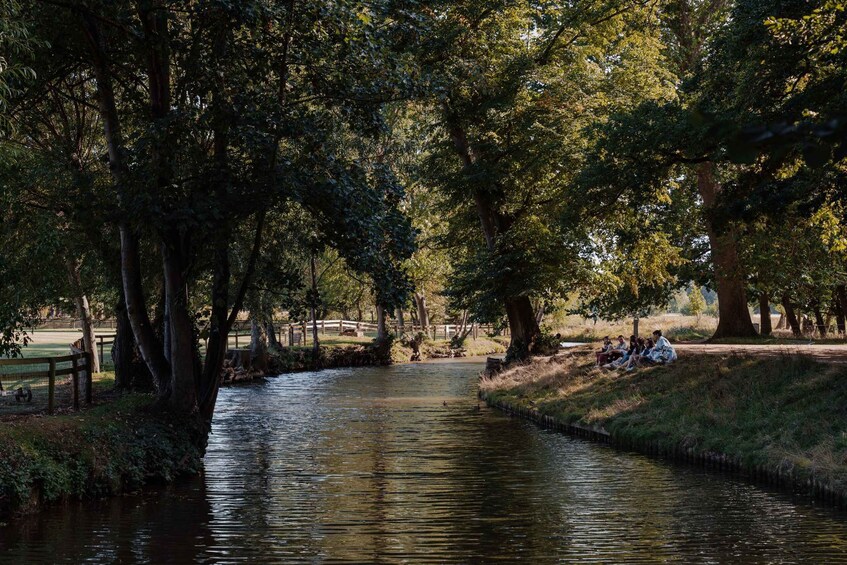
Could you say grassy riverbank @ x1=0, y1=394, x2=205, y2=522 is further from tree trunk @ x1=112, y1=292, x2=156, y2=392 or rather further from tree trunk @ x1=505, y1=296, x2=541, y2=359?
tree trunk @ x1=505, y1=296, x2=541, y2=359

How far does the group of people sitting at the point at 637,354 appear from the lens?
25016mm

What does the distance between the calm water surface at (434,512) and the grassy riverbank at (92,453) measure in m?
0.36

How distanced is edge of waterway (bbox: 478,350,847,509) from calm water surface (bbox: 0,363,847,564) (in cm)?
52

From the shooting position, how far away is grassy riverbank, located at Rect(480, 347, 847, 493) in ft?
49.7

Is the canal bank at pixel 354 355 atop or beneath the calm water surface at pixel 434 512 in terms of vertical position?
atop

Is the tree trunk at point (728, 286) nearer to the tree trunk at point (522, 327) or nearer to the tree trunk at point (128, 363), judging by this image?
the tree trunk at point (522, 327)

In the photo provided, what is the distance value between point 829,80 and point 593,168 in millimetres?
6698

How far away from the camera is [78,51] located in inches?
690

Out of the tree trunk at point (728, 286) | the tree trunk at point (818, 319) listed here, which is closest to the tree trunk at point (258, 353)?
the tree trunk at point (728, 286)

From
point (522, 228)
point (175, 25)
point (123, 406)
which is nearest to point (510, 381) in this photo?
point (522, 228)

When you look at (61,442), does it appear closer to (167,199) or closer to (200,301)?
(167,199)

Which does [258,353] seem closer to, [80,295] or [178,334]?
[80,295]

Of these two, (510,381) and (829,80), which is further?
(510,381)

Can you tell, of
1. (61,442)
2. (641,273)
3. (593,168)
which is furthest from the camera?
(641,273)
